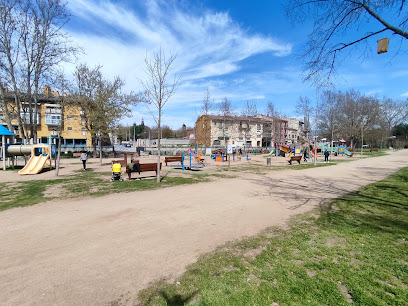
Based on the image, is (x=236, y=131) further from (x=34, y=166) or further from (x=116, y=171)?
(x=116, y=171)

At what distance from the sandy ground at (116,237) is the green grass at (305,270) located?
1.29ft

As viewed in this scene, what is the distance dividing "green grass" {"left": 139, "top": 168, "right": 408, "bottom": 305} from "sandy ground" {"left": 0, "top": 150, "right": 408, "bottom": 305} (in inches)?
15.4

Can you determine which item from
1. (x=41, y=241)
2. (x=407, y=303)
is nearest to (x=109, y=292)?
(x=41, y=241)

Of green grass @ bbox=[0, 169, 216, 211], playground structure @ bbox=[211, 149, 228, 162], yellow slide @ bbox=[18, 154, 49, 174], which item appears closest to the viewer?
green grass @ bbox=[0, 169, 216, 211]

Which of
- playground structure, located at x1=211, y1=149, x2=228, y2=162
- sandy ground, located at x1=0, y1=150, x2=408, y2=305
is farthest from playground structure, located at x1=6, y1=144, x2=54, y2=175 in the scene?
playground structure, located at x1=211, y1=149, x2=228, y2=162

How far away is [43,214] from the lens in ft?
20.1

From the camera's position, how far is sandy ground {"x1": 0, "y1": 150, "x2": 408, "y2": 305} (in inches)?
117

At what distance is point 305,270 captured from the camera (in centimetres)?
334

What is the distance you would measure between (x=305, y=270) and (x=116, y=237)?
3498 millimetres

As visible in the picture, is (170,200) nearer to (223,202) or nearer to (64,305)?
(223,202)

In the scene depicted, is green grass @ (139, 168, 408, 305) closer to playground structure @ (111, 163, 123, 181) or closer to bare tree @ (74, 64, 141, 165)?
playground structure @ (111, 163, 123, 181)

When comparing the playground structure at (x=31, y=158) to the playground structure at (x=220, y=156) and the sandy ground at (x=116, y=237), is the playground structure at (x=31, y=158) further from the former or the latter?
the playground structure at (x=220, y=156)

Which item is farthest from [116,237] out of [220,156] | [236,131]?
[236,131]

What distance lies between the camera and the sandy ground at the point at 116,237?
298 cm
